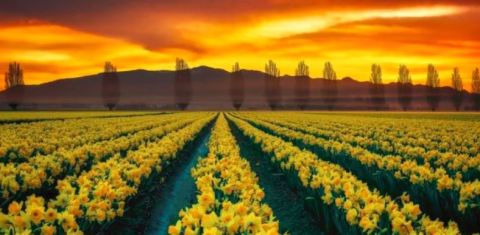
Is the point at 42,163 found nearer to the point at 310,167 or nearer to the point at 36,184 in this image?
the point at 36,184

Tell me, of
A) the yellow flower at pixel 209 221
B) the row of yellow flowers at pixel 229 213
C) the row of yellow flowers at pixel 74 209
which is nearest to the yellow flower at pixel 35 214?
the row of yellow flowers at pixel 74 209

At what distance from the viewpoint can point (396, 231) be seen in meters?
5.38

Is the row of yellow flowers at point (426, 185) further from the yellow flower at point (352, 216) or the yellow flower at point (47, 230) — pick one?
the yellow flower at point (47, 230)

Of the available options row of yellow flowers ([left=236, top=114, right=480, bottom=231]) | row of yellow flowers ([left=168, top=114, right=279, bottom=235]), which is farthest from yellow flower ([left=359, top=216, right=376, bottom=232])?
row of yellow flowers ([left=236, top=114, right=480, bottom=231])

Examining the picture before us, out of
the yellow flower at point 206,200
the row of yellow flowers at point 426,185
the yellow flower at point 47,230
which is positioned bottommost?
the row of yellow flowers at point 426,185

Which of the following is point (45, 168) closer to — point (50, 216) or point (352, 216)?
point (50, 216)

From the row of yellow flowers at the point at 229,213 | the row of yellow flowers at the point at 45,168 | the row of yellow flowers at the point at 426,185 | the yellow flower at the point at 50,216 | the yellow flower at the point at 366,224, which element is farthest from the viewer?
the row of yellow flowers at the point at 45,168

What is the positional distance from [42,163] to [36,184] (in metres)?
1.63

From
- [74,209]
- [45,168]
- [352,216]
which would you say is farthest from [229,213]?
[45,168]

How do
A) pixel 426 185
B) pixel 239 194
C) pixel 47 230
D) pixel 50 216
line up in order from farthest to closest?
1. pixel 426 185
2. pixel 239 194
3. pixel 50 216
4. pixel 47 230

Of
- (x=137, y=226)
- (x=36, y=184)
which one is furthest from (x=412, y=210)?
(x=36, y=184)

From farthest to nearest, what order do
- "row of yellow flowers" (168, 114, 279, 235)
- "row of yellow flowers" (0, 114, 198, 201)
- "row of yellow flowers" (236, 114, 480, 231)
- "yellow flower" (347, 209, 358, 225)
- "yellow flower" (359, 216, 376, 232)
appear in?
"row of yellow flowers" (0, 114, 198, 201), "row of yellow flowers" (236, 114, 480, 231), "yellow flower" (347, 209, 358, 225), "yellow flower" (359, 216, 376, 232), "row of yellow flowers" (168, 114, 279, 235)

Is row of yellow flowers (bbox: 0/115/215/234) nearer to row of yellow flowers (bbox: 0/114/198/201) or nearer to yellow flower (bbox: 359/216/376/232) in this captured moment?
row of yellow flowers (bbox: 0/114/198/201)

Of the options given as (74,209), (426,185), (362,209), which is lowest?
(426,185)
